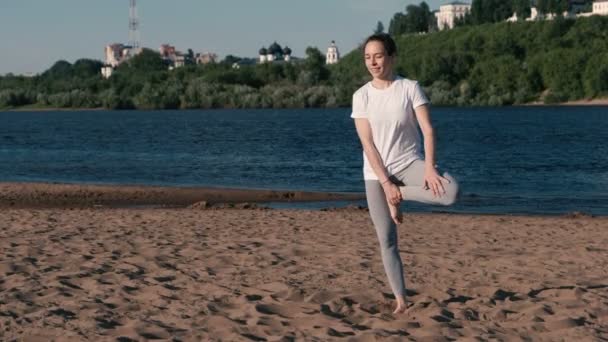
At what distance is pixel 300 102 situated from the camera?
500ft

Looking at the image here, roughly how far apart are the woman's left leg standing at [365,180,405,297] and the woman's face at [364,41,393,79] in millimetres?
820

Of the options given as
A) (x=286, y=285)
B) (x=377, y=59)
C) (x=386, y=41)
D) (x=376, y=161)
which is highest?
(x=386, y=41)

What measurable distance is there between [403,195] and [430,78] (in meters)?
145

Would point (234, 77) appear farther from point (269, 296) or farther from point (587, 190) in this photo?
point (269, 296)

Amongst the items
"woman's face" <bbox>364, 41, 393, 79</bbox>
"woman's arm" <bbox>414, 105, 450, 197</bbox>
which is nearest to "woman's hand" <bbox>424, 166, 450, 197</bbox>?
"woman's arm" <bbox>414, 105, 450, 197</bbox>

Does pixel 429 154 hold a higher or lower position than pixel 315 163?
higher

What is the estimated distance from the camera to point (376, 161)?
7.16 m

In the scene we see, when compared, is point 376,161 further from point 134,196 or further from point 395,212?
point 134,196

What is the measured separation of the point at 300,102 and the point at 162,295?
144 meters

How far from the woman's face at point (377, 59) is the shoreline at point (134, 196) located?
15028 mm

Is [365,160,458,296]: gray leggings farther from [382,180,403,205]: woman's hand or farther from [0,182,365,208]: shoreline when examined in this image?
[0,182,365,208]: shoreline

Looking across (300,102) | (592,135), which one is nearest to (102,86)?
(300,102)

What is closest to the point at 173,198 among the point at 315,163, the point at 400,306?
the point at 315,163

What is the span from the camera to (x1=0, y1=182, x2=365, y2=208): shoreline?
23.5 metres
